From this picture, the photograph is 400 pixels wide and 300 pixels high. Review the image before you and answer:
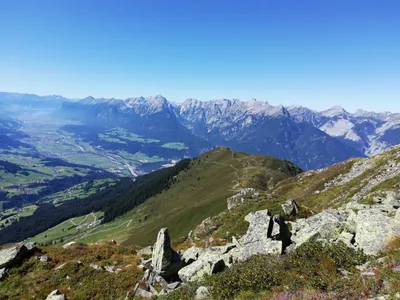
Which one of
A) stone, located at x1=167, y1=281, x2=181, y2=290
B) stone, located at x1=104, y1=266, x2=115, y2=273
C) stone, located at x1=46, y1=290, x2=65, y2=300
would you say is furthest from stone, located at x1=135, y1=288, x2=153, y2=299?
stone, located at x1=46, y1=290, x2=65, y2=300

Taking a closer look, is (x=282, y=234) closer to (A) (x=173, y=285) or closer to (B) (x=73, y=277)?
(A) (x=173, y=285)

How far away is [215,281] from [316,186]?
88.8 m

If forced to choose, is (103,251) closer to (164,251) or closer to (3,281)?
(3,281)

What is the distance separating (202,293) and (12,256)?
24.8m

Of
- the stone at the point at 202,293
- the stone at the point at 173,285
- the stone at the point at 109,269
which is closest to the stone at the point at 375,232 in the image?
the stone at the point at 202,293

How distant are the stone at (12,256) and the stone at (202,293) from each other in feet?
79.2

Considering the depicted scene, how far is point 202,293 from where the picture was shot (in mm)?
17516

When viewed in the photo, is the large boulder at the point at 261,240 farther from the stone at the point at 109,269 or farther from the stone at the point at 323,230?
the stone at the point at 109,269

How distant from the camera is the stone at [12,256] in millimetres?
29406

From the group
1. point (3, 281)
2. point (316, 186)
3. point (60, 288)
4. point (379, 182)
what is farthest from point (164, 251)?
point (316, 186)

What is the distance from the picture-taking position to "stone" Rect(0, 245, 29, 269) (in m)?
29.4

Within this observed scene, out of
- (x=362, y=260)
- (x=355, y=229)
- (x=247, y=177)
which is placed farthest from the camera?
(x=247, y=177)

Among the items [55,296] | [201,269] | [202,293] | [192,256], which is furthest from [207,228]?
[202,293]

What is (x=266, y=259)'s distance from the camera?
764 inches
